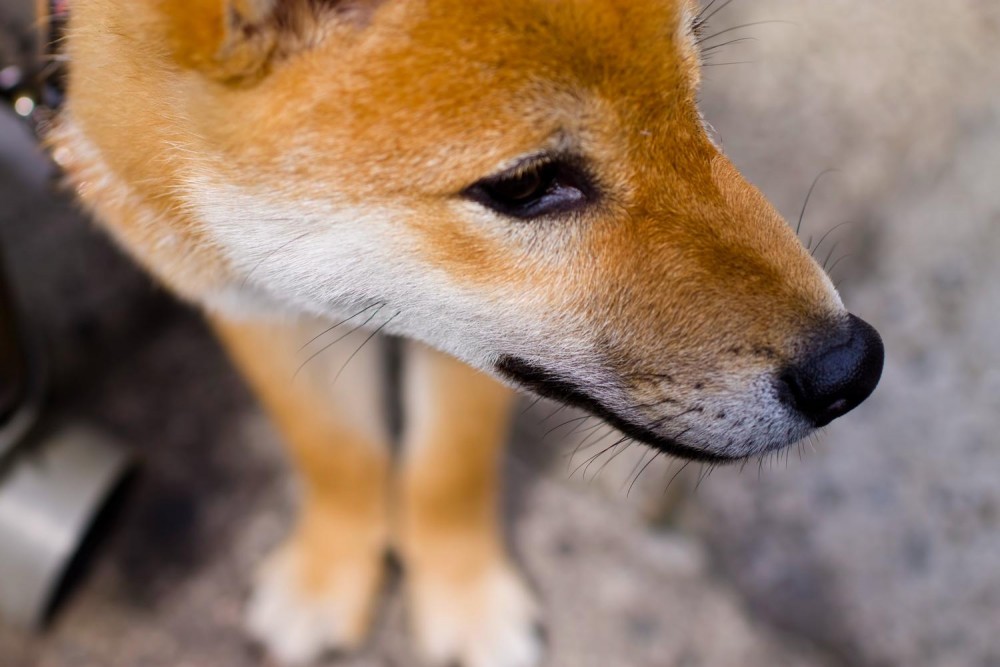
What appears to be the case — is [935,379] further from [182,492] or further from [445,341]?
[182,492]

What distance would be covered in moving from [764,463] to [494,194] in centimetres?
115

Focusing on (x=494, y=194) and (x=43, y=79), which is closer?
(x=494, y=194)

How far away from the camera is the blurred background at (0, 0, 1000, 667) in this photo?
1.79 meters

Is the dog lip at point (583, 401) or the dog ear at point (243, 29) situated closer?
the dog ear at point (243, 29)

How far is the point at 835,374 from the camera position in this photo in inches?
39.9

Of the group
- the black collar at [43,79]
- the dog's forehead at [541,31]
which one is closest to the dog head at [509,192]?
the dog's forehead at [541,31]

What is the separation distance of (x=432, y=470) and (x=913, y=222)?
113 cm

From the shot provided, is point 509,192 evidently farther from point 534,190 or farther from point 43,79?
point 43,79

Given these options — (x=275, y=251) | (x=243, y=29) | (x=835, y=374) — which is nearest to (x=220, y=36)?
(x=243, y=29)

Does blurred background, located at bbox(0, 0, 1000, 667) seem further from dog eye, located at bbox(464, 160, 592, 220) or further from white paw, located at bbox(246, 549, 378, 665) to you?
dog eye, located at bbox(464, 160, 592, 220)

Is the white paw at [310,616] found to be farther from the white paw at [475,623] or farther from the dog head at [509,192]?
the dog head at [509,192]

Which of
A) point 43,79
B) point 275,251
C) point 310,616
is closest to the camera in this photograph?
point 275,251

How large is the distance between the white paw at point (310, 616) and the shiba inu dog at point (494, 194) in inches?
33.4

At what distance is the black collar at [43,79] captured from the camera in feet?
4.20
